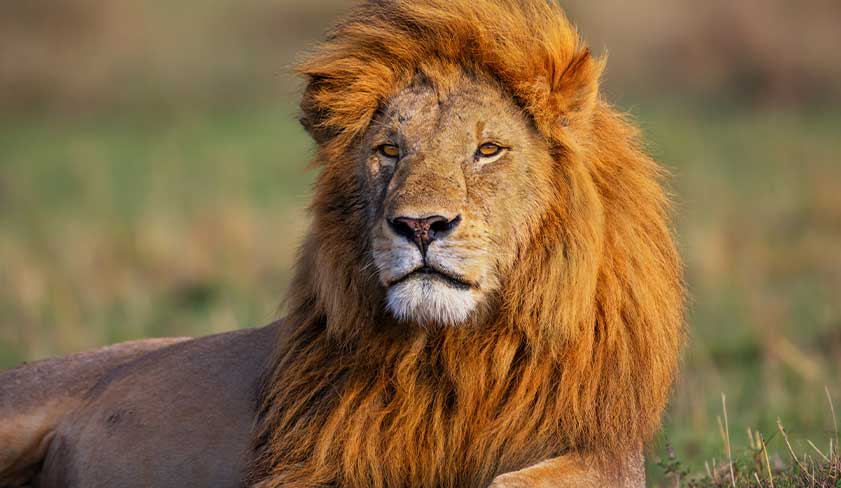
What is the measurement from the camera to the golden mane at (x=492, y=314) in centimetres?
427

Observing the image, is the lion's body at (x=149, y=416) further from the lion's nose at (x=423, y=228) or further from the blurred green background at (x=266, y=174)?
the lion's nose at (x=423, y=228)

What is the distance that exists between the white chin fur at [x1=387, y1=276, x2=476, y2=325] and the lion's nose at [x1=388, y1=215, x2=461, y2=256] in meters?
0.11

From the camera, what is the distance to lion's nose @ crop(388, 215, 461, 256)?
3.96 m

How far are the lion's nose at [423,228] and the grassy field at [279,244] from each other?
2.53 feet

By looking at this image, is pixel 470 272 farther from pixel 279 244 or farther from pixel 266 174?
pixel 266 174

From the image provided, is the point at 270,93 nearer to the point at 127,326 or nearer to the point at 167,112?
the point at 167,112

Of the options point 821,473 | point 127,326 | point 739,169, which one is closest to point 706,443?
point 821,473

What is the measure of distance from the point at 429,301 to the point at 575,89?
0.94 meters

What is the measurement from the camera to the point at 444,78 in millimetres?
4438

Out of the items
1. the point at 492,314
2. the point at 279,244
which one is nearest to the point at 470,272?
the point at 492,314

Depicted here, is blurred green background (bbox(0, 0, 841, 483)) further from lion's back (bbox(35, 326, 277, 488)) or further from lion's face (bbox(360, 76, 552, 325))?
lion's face (bbox(360, 76, 552, 325))

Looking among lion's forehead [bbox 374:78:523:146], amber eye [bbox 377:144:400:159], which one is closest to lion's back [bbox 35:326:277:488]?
amber eye [bbox 377:144:400:159]

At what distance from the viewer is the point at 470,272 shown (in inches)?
159

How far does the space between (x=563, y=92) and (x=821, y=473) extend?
5.15 feet
